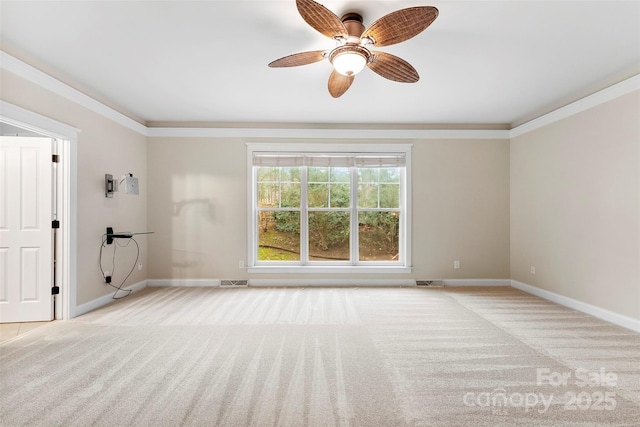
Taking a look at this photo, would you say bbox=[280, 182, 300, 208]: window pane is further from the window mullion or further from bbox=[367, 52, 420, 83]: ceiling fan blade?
bbox=[367, 52, 420, 83]: ceiling fan blade

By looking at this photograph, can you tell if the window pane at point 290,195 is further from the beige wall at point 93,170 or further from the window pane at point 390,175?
the beige wall at point 93,170

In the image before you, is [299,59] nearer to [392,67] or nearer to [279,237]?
[392,67]

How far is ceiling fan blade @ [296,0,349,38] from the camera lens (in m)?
1.80

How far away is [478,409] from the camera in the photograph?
5.95ft

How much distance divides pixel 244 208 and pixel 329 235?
146cm

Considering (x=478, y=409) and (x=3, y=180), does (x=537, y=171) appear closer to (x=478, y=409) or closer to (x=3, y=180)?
(x=478, y=409)

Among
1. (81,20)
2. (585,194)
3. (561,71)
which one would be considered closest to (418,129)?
(561,71)

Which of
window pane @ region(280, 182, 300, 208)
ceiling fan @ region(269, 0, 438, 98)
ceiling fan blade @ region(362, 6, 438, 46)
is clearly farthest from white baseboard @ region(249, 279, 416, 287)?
ceiling fan blade @ region(362, 6, 438, 46)

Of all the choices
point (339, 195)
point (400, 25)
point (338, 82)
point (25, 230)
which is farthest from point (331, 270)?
point (25, 230)

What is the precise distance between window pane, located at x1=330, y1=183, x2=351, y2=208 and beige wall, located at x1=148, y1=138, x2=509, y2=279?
1116mm

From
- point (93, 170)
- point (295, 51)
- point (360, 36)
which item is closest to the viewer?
point (360, 36)

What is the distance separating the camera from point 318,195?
4.96 m

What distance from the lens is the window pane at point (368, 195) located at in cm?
496

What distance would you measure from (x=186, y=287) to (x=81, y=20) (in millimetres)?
3642
